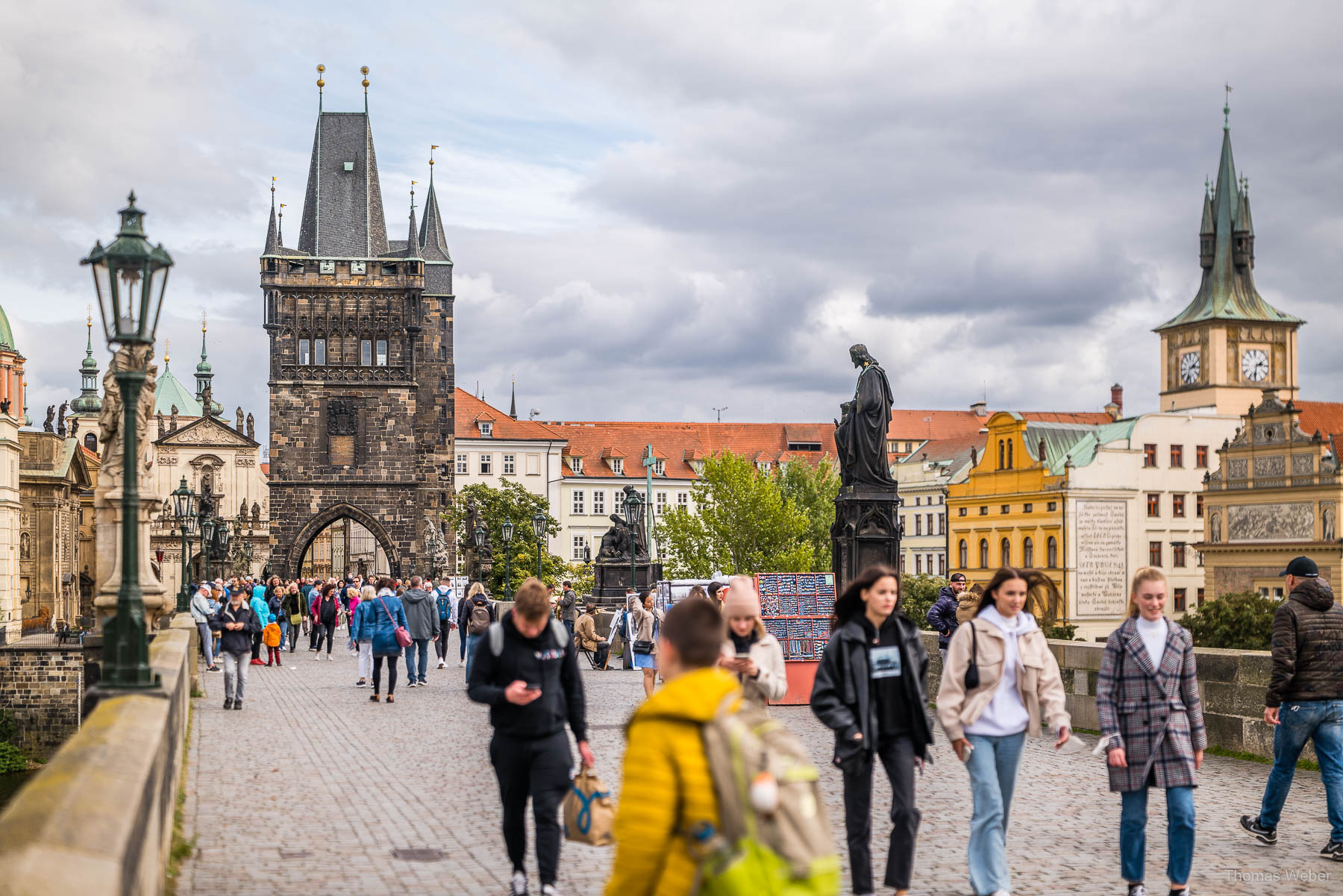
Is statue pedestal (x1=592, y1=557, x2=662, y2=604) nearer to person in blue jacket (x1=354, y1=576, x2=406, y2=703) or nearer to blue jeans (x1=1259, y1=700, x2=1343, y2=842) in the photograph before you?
person in blue jacket (x1=354, y1=576, x2=406, y2=703)

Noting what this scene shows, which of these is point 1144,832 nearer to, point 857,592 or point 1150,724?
point 1150,724

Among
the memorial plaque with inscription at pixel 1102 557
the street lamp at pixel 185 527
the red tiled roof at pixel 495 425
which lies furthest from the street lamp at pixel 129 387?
the red tiled roof at pixel 495 425

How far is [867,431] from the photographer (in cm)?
1805

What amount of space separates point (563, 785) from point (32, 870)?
3681 mm

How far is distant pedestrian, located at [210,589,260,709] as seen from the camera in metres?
18.1

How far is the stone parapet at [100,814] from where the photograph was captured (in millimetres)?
3668

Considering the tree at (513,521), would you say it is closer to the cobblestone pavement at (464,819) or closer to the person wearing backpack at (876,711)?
the cobblestone pavement at (464,819)

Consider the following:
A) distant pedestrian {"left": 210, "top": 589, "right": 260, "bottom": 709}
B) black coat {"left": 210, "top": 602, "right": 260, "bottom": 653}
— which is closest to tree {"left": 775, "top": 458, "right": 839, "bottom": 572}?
black coat {"left": 210, "top": 602, "right": 260, "bottom": 653}

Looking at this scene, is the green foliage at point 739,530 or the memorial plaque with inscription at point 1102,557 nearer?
the memorial plaque with inscription at point 1102,557

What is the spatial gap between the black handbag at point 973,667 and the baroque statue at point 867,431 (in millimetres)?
10418

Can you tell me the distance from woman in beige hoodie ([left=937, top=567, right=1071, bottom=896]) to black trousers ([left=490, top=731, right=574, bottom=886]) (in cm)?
178

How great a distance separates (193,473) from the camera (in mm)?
103312

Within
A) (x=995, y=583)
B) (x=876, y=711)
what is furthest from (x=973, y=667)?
(x=876, y=711)

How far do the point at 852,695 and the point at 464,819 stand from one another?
11.9ft
